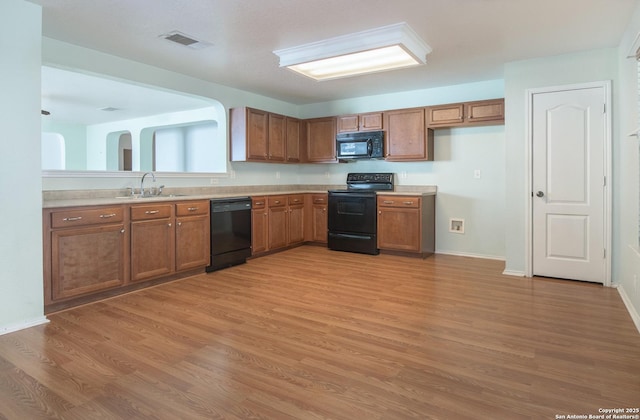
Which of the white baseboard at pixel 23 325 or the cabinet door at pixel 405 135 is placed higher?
the cabinet door at pixel 405 135

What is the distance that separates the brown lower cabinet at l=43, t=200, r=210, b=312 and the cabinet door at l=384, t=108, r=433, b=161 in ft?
9.35

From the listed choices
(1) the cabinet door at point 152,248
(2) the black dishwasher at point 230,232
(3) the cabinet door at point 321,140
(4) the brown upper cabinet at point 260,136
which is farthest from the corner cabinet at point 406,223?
(1) the cabinet door at point 152,248

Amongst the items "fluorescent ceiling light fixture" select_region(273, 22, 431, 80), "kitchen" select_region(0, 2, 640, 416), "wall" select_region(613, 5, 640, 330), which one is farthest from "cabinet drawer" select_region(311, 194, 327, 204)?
"wall" select_region(613, 5, 640, 330)

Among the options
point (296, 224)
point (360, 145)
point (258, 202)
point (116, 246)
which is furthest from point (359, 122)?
point (116, 246)

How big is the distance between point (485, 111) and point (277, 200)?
3111mm

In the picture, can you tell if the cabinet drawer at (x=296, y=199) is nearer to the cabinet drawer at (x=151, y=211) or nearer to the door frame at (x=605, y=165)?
the cabinet drawer at (x=151, y=211)

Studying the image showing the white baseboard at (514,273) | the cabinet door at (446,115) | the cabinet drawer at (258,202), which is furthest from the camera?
the cabinet drawer at (258,202)

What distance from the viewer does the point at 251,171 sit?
19.5ft

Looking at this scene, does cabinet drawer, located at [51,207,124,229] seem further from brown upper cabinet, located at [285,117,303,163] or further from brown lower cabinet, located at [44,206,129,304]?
brown upper cabinet, located at [285,117,303,163]

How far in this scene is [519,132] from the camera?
4262 millimetres

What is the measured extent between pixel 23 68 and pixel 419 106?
15.2 ft

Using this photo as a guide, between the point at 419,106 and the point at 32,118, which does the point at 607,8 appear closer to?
the point at 419,106

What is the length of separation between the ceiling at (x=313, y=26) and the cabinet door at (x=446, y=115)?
2.40ft

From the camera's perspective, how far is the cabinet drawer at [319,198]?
612 centimetres
